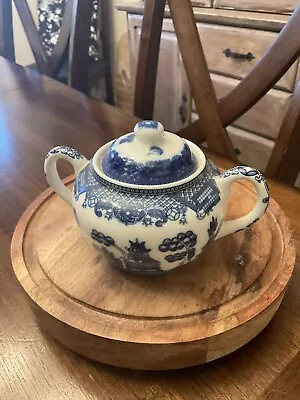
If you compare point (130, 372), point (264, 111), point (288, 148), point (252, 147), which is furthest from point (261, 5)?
point (130, 372)

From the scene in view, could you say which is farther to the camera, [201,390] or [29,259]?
[29,259]

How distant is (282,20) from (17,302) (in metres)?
1.13

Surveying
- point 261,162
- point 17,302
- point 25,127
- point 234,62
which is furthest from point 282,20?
point 17,302

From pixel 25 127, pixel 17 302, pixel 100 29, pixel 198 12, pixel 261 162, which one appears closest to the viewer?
pixel 17 302

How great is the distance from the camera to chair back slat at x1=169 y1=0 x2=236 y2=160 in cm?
87

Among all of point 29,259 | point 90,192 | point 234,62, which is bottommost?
point 234,62

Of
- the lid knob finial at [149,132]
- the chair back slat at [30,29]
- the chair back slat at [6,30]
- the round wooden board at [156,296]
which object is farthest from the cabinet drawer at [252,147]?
the lid knob finial at [149,132]

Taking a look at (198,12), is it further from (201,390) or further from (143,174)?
(201,390)

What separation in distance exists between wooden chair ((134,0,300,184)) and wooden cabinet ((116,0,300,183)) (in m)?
0.50

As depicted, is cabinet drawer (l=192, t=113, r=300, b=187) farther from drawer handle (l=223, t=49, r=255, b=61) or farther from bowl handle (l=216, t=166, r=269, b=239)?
bowl handle (l=216, t=166, r=269, b=239)

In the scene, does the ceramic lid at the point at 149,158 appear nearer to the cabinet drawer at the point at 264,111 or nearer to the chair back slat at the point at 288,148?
the chair back slat at the point at 288,148

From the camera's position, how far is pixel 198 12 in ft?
4.92

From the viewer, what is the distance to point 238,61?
149 centimetres

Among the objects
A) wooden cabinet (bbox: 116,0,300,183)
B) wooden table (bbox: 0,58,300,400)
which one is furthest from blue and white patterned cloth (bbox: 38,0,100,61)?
wooden table (bbox: 0,58,300,400)
